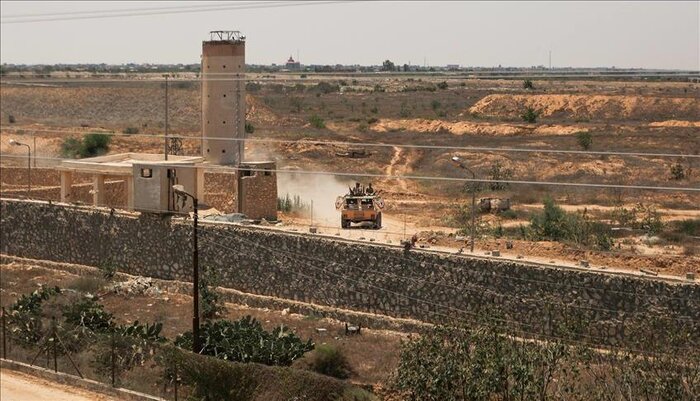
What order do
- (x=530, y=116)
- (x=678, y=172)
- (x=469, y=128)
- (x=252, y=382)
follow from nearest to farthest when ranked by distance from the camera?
(x=252, y=382) < (x=678, y=172) < (x=469, y=128) < (x=530, y=116)

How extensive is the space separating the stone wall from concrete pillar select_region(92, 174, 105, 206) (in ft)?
4.64

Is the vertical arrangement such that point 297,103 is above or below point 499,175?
above

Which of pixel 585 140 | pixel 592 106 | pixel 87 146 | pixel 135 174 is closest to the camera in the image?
pixel 135 174

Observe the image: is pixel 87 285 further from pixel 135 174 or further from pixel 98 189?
pixel 98 189

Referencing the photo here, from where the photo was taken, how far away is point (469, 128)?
65500 mm

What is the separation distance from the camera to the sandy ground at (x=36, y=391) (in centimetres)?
2461

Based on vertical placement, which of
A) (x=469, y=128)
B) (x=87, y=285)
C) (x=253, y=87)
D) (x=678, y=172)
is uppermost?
(x=253, y=87)

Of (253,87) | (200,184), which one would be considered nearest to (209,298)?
(200,184)

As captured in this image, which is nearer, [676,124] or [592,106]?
[676,124]

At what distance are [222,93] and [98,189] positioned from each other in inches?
256

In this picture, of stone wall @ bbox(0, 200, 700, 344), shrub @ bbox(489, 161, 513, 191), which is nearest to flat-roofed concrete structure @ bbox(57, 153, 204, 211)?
stone wall @ bbox(0, 200, 700, 344)

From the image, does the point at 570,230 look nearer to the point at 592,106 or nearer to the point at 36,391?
the point at 36,391

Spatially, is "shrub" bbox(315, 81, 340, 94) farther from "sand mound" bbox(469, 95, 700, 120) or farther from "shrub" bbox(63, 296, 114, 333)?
"shrub" bbox(63, 296, 114, 333)

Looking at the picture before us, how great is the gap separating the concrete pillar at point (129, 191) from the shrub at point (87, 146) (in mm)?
19202
